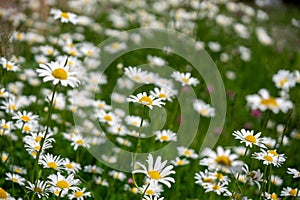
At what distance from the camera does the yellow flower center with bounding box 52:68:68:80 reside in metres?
1.50

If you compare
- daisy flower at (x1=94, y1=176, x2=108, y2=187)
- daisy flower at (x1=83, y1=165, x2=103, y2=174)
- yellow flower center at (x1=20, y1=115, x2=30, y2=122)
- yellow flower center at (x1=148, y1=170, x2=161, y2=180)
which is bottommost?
yellow flower center at (x1=148, y1=170, x2=161, y2=180)

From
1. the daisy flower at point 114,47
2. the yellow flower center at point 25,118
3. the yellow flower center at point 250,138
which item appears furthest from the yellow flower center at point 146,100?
the daisy flower at point 114,47

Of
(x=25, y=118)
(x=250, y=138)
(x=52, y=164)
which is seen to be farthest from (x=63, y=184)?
(x=250, y=138)

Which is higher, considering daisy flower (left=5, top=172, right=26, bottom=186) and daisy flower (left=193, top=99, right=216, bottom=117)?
daisy flower (left=193, top=99, right=216, bottom=117)

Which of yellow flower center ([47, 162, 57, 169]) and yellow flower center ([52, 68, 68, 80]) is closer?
yellow flower center ([52, 68, 68, 80])

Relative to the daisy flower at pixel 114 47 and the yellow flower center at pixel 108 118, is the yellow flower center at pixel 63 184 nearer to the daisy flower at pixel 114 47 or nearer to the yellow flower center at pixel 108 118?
the yellow flower center at pixel 108 118

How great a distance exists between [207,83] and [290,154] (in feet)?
3.72

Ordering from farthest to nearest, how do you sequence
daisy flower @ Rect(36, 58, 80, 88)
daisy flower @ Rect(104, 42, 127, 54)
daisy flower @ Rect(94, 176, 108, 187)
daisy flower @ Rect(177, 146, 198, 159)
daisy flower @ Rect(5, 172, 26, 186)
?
daisy flower @ Rect(104, 42, 127, 54) → daisy flower @ Rect(177, 146, 198, 159) → daisy flower @ Rect(94, 176, 108, 187) → daisy flower @ Rect(5, 172, 26, 186) → daisy flower @ Rect(36, 58, 80, 88)

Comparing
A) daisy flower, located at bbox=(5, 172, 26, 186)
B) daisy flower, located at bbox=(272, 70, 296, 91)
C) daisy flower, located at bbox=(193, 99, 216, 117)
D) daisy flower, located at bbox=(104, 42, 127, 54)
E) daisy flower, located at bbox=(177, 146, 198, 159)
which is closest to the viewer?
daisy flower, located at bbox=(5, 172, 26, 186)

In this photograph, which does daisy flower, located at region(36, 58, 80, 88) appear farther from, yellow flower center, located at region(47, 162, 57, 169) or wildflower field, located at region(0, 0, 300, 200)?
yellow flower center, located at region(47, 162, 57, 169)

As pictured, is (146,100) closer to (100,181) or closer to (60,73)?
(60,73)

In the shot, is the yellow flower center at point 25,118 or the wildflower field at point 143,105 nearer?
the wildflower field at point 143,105

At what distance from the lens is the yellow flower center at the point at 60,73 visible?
1.50 metres

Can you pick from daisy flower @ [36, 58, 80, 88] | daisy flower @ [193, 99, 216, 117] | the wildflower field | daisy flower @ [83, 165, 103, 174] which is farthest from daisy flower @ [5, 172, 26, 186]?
daisy flower @ [193, 99, 216, 117]
